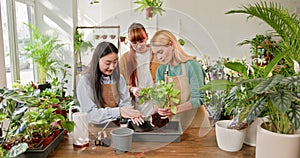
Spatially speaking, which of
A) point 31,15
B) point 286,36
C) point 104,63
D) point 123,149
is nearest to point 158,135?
point 123,149

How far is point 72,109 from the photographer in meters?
1.58

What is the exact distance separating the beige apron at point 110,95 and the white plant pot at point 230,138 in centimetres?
58

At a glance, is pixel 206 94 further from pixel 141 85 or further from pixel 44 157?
pixel 44 157

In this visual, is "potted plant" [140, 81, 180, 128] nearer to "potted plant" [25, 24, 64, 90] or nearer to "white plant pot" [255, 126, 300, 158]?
"white plant pot" [255, 126, 300, 158]

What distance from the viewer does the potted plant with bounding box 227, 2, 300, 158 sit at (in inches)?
40.2

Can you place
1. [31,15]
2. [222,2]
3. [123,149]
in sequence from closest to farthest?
1. [123,149]
2. [31,15]
3. [222,2]

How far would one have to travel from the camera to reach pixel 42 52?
2484mm

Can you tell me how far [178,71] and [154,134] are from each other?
379 mm

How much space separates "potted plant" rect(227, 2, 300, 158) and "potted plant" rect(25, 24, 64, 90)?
183 centimetres

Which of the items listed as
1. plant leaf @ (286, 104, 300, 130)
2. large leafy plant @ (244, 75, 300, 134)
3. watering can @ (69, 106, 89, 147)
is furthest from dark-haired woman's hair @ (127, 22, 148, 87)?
plant leaf @ (286, 104, 300, 130)

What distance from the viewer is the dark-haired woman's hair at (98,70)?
1.51 metres

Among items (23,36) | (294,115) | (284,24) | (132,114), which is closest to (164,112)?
(132,114)

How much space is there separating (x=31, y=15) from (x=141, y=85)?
1774 mm

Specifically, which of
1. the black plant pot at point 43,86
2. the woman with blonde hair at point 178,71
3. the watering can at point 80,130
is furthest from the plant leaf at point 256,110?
the black plant pot at point 43,86
